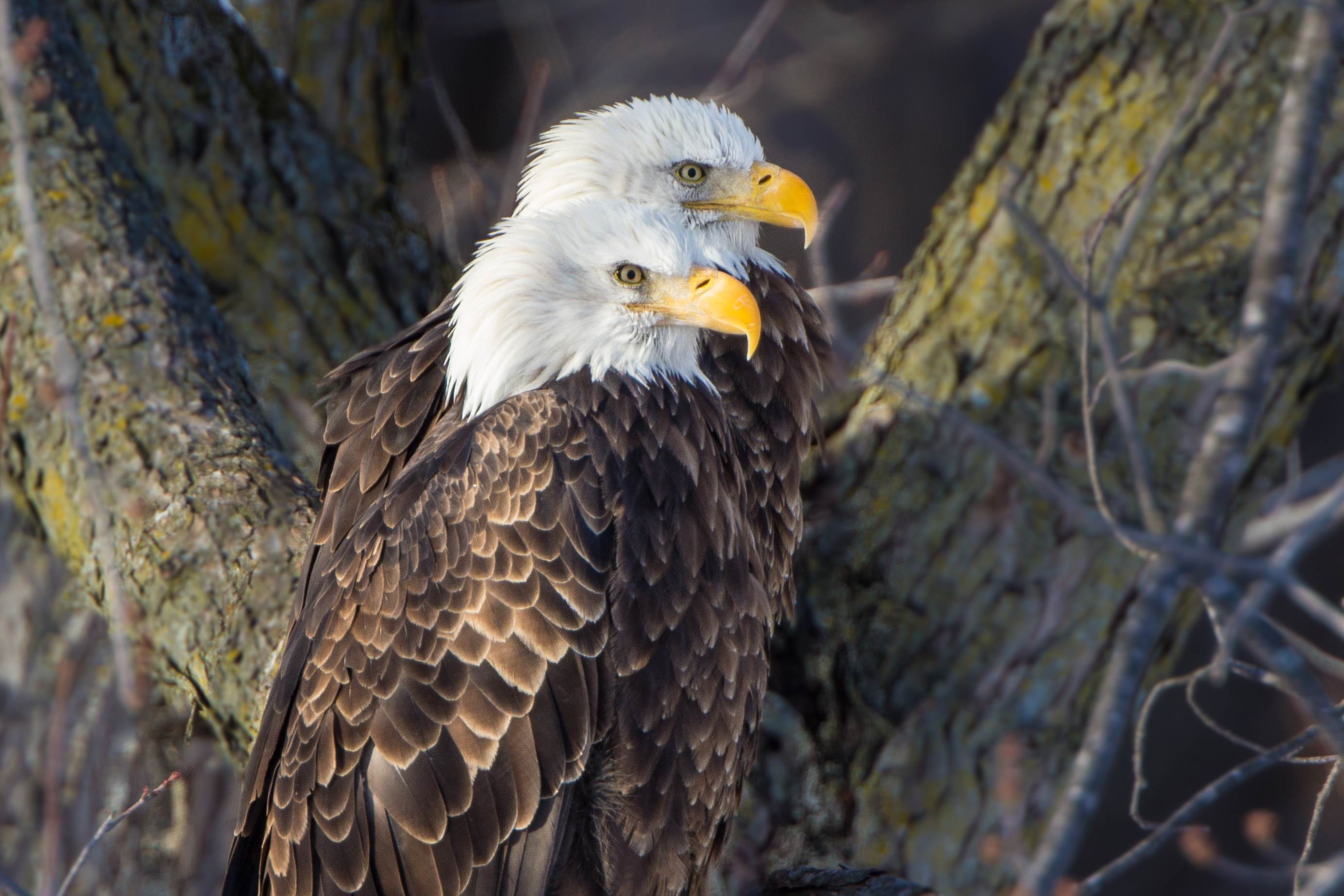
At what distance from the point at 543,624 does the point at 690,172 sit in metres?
1.34

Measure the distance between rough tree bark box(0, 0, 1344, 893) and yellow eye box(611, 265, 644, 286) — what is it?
0.76m

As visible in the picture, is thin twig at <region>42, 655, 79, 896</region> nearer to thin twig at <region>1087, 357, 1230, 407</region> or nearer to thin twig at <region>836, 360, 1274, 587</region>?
thin twig at <region>836, 360, 1274, 587</region>

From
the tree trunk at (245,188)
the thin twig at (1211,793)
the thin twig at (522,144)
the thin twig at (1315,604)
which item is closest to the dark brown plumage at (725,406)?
the tree trunk at (245,188)

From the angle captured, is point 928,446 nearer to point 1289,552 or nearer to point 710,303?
point 710,303

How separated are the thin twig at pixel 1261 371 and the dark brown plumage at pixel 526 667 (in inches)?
33.8

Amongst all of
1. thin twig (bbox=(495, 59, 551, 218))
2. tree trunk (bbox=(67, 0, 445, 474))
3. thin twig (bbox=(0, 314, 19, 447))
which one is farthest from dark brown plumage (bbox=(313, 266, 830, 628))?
thin twig (bbox=(495, 59, 551, 218))

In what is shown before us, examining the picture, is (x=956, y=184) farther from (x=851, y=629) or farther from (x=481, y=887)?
(x=481, y=887)

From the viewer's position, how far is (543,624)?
2.66m

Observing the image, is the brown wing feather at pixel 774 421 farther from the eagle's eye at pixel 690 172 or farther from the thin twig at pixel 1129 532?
the eagle's eye at pixel 690 172

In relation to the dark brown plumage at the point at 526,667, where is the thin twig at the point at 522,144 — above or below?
above

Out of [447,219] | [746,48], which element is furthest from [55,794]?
[746,48]

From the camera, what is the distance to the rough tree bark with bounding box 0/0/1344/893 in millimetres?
3293

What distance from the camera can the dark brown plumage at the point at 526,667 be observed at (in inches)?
105

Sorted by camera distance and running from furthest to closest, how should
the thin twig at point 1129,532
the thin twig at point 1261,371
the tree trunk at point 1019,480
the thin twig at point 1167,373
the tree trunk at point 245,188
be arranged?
the tree trunk at point 245,188 < the tree trunk at point 1019,480 < the thin twig at point 1167,373 < the thin twig at point 1129,532 < the thin twig at point 1261,371
